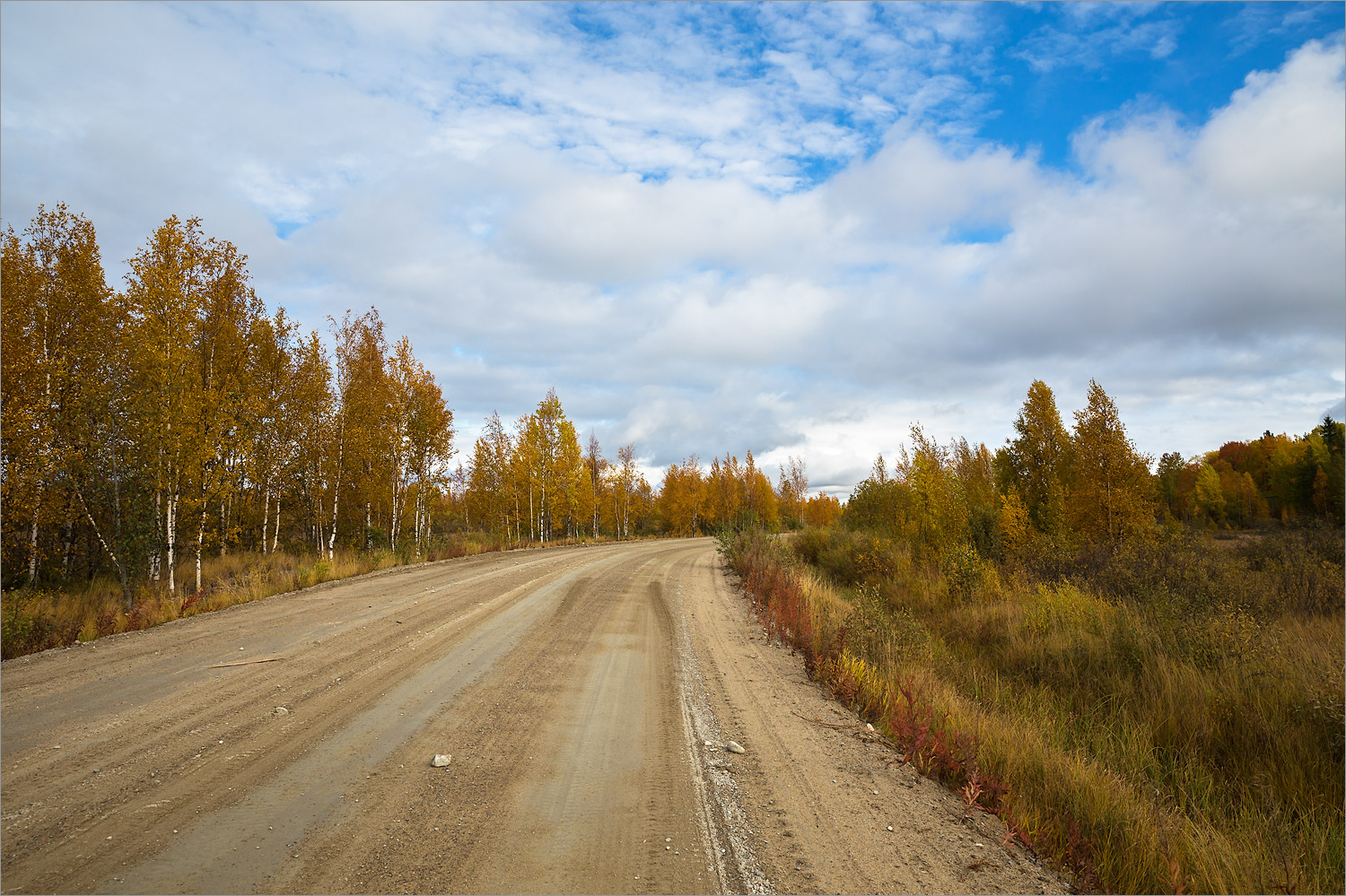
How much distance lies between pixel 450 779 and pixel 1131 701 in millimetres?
8650

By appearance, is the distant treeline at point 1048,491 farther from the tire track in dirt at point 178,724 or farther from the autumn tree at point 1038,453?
the tire track in dirt at point 178,724

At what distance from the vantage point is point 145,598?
38.6 ft

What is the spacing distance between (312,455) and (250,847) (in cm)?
2044

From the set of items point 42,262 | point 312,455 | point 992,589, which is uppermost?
point 42,262

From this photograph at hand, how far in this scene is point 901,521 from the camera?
2117 cm

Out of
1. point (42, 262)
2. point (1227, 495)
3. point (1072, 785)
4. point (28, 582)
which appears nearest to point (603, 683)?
point (1072, 785)

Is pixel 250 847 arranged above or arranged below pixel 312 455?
below

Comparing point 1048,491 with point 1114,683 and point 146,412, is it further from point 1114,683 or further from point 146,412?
point 146,412

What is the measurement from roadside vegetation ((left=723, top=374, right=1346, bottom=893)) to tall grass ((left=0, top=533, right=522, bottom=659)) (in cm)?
1088

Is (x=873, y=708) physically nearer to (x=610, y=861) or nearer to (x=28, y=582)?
(x=610, y=861)

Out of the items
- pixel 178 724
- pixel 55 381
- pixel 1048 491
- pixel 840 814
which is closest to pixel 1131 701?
pixel 840 814

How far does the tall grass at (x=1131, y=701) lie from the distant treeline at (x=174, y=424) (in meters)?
14.3

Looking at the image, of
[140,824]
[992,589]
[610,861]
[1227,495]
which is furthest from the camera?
[1227,495]

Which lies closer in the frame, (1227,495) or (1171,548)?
(1171,548)
